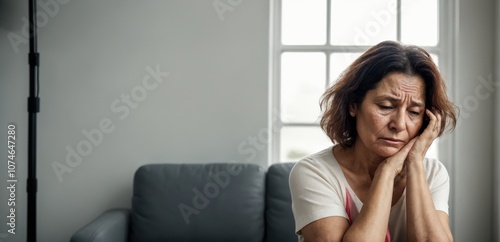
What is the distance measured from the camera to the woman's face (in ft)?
4.67

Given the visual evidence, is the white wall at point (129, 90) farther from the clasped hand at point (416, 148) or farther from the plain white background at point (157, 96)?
the clasped hand at point (416, 148)

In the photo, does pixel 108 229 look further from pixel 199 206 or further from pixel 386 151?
pixel 386 151

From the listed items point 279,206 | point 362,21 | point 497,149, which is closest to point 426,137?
point 279,206

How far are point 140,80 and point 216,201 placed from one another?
0.87 meters

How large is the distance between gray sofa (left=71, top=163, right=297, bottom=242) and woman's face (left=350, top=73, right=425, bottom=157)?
3.85ft

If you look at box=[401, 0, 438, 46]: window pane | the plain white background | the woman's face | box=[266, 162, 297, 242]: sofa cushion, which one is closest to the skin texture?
the woman's face

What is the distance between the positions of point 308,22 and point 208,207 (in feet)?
4.18

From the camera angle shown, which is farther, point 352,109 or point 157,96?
point 157,96

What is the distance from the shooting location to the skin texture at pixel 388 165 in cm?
136

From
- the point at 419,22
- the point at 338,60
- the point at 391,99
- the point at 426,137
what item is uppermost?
the point at 419,22

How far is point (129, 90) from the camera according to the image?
2.90 m

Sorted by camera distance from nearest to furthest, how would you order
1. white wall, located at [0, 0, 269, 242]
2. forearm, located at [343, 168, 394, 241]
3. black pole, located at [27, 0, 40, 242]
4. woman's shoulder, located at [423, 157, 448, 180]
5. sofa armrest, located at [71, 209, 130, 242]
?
forearm, located at [343, 168, 394, 241]
woman's shoulder, located at [423, 157, 448, 180]
sofa armrest, located at [71, 209, 130, 242]
black pole, located at [27, 0, 40, 242]
white wall, located at [0, 0, 269, 242]

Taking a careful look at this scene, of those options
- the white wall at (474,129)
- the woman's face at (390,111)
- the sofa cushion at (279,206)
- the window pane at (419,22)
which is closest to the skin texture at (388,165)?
the woman's face at (390,111)

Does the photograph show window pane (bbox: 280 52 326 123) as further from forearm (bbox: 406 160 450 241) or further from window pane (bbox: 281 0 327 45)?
forearm (bbox: 406 160 450 241)
